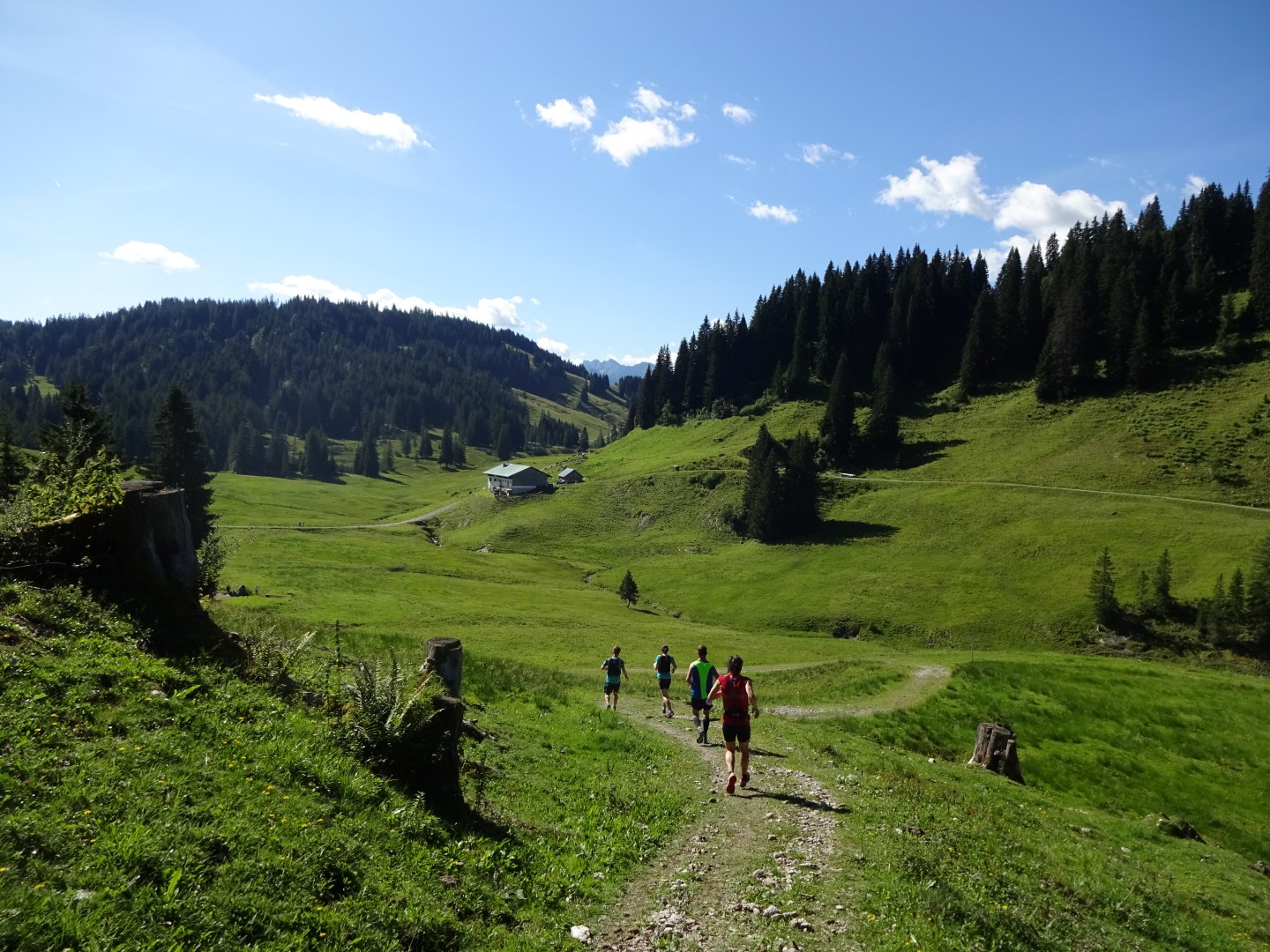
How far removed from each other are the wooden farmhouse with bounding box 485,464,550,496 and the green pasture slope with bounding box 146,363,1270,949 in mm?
5997

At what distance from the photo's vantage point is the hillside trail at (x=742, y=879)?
806cm

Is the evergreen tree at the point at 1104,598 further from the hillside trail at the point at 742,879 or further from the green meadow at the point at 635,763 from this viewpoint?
the hillside trail at the point at 742,879

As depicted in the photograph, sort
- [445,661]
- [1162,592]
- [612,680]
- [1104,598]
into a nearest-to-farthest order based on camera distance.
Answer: [445,661], [612,680], [1162,592], [1104,598]

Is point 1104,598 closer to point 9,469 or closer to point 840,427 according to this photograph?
point 840,427

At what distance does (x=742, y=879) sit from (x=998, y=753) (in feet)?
59.9

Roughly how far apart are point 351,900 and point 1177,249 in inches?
6644

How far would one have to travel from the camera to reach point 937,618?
64188mm

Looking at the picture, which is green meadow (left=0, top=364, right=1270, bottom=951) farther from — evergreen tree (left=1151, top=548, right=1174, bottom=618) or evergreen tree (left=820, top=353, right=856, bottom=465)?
evergreen tree (left=820, top=353, right=856, bottom=465)

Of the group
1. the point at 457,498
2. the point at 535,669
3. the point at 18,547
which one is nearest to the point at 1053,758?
the point at 535,669

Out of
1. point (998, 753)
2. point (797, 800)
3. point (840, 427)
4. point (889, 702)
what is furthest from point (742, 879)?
point (840, 427)

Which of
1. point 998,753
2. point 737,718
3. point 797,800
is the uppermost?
point 737,718

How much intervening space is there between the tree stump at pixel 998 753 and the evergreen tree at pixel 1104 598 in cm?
4382

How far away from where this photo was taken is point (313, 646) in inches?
752

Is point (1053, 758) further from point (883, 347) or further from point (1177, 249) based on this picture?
point (1177, 249)
